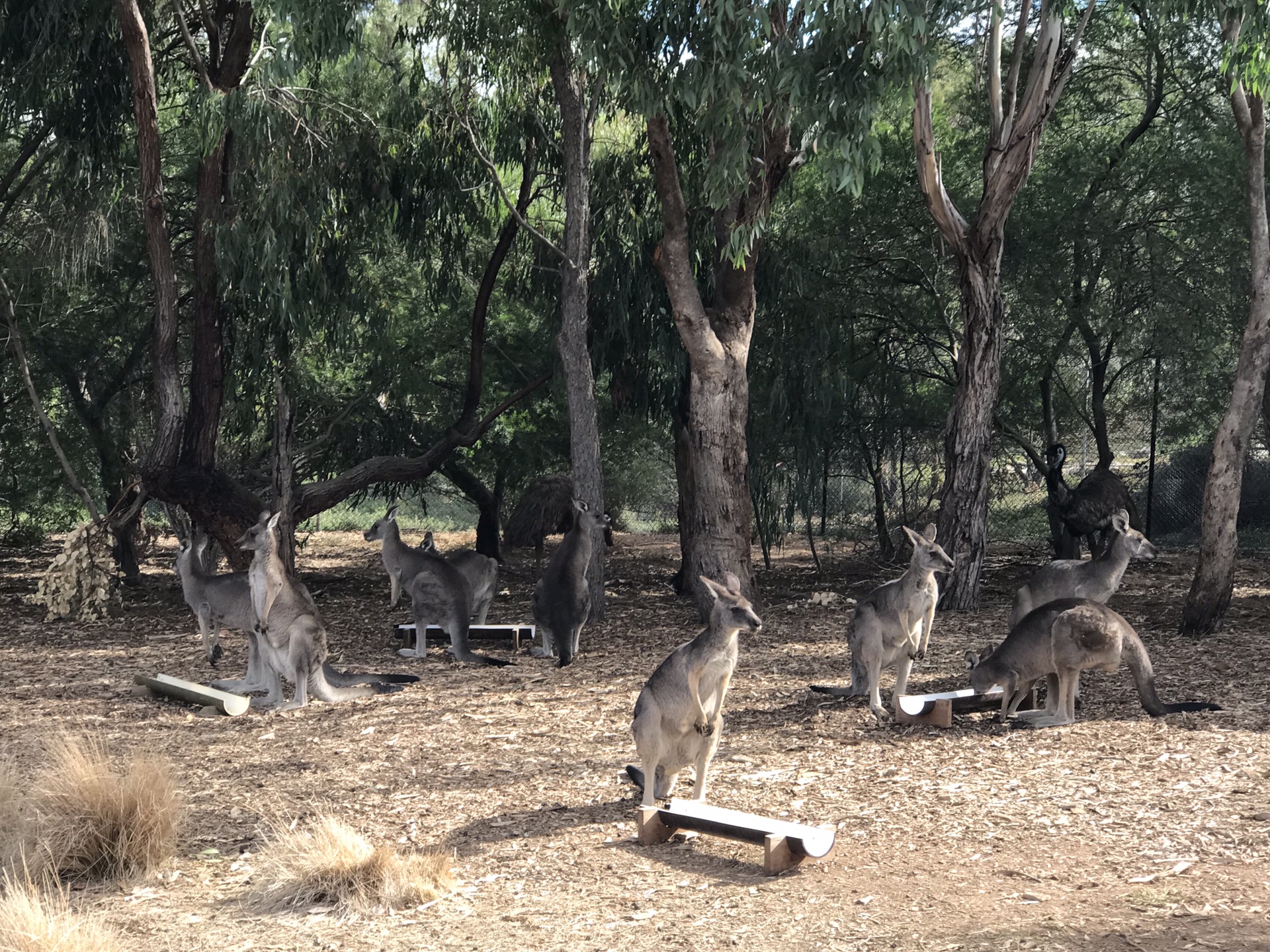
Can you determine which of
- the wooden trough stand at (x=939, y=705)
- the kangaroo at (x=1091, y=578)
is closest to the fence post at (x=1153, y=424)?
the kangaroo at (x=1091, y=578)

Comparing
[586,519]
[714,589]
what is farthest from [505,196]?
[714,589]

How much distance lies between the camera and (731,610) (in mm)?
5879

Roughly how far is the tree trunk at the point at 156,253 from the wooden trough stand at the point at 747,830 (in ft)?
28.9

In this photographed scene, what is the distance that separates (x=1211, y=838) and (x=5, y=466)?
595 inches

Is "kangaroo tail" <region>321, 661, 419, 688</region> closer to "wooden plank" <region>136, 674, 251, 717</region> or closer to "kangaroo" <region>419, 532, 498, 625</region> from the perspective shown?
"wooden plank" <region>136, 674, 251, 717</region>

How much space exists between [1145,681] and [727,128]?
4.62m

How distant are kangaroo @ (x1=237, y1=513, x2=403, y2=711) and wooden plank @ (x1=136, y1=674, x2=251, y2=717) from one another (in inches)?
10.8

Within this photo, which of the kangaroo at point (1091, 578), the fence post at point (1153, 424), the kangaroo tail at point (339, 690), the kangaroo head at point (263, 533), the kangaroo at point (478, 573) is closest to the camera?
the kangaroo tail at point (339, 690)

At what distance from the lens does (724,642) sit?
5.94m

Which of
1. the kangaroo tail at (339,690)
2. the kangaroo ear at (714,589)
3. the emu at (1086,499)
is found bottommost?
the kangaroo tail at (339,690)

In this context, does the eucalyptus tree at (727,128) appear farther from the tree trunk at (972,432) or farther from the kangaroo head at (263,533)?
the kangaroo head at (263,533)

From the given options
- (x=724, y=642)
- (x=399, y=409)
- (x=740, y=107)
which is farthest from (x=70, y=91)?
(x=724, y=642)

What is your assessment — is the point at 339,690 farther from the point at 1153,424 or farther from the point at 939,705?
the point at 1153,424

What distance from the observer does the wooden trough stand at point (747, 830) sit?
17.2 ft
